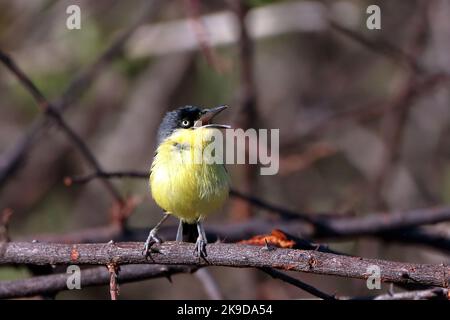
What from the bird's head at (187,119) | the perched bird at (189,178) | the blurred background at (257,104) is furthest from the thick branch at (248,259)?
the blurred background at (257,104)

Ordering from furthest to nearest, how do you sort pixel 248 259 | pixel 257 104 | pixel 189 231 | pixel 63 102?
pixel 257 104 → pixel 63 102 → pixel 189 231 → pixel 248 259

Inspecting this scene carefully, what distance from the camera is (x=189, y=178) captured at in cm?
349

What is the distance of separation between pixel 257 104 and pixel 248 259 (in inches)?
154

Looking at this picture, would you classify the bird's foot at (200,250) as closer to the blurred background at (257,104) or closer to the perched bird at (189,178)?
the perched bird at (189,178)

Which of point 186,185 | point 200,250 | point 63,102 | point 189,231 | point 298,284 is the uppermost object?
point 63,102

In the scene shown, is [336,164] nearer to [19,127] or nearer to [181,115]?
[19,127]

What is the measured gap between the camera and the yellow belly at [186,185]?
11.4 ft

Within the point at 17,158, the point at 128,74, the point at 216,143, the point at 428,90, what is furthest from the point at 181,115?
the point at 128,74

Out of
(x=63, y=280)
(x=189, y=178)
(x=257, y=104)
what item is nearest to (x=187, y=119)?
(x=189, y=178)

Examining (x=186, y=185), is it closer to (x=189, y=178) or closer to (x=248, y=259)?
(x=189, y=178)

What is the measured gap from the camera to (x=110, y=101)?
747 centimetres

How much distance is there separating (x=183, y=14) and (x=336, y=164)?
2.20 meters
